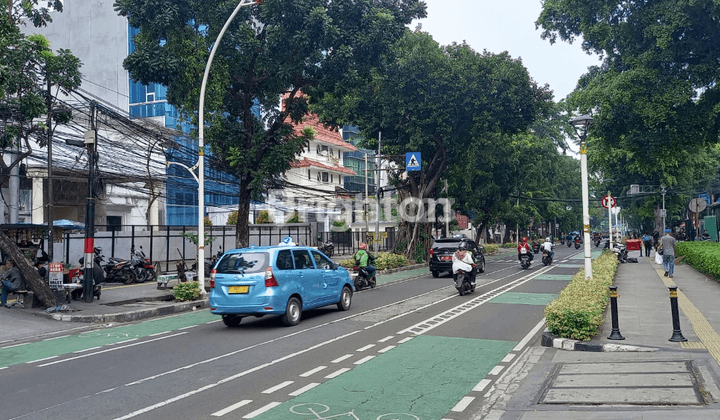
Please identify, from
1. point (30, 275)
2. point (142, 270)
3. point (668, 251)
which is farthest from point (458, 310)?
point (142, 270)

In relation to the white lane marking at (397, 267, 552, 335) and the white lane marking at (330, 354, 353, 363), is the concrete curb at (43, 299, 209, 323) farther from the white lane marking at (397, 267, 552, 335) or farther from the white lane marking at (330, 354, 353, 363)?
the white lane marking at (330, 354, 353, 363)

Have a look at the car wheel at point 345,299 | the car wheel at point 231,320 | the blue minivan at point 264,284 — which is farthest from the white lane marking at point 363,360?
the car wheel at point 345,299

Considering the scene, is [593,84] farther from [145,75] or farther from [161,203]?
[161,203]

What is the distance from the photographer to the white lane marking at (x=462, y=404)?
21.7 feet

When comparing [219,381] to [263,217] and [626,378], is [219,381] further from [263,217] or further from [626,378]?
[263,217]

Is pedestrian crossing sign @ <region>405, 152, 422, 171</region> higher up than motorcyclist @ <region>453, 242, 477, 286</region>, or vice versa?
pedestrian crossing sign @ <region>405, 152, 422, 171</region>

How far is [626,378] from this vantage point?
7.63 m

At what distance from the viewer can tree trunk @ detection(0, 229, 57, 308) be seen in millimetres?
15086

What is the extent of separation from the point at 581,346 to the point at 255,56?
50.1 ft

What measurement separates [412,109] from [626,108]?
12033 millimetres

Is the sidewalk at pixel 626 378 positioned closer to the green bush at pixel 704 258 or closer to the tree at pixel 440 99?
the green bush at pixel 704 258

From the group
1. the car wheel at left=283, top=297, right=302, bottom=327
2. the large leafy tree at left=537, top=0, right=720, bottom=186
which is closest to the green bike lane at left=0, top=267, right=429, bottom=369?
the car wheel at left=283, top=297, right=302, bottom=327

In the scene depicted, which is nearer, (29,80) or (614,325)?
(614,325)

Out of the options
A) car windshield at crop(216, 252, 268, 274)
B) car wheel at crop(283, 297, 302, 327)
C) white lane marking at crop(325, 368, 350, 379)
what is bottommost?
white lane marking at crop(325, 368, 350, 379)
